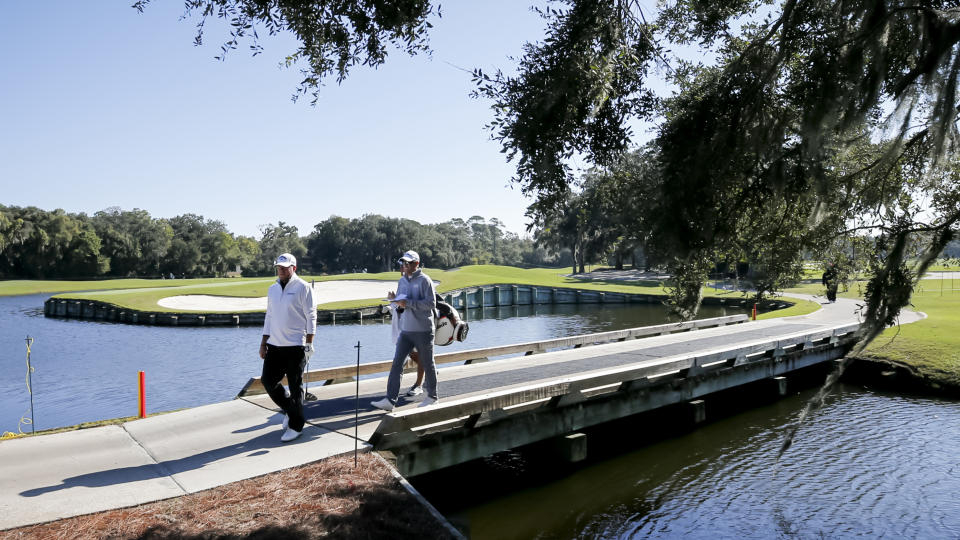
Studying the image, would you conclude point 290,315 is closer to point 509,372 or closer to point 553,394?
point 553,394

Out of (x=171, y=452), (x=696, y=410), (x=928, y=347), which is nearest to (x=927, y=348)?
(x=928, y=347)

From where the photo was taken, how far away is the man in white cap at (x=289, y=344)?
24.7ft

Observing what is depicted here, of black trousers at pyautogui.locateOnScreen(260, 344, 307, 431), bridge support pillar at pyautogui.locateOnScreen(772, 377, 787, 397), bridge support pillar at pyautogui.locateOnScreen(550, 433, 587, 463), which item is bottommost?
bridge support pillar at pyautogui.locateOnScreen(772, 377, 787, 397)

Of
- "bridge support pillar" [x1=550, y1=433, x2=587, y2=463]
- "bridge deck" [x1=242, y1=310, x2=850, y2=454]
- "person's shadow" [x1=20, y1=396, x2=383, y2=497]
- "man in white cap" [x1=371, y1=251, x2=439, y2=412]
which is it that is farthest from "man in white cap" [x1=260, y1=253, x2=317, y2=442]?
"bridge support pillar" [x1=550, y1=433, x2=587, y2=463]

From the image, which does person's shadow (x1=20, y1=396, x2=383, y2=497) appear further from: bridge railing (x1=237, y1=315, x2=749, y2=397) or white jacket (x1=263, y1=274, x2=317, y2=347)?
white jacket (x1=263, y1=274, x2=317, y2=347)

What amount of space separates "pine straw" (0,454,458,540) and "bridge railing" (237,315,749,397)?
2193 millimetres

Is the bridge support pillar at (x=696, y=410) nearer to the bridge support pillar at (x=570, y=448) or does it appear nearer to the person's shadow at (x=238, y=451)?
the bridge support pillar at (x=570, y=448)

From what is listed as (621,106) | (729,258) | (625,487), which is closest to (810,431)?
(625,487)

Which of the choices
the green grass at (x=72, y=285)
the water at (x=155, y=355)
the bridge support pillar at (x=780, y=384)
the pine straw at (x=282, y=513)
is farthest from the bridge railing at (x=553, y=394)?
the green grass at (x=72, y=285)

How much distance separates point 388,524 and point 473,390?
15.6 ft

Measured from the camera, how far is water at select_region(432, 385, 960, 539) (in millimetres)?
8250

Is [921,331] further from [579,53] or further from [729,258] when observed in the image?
[579,53]

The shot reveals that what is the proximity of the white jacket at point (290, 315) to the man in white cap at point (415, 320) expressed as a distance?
1256mm

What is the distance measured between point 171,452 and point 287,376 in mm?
1482
